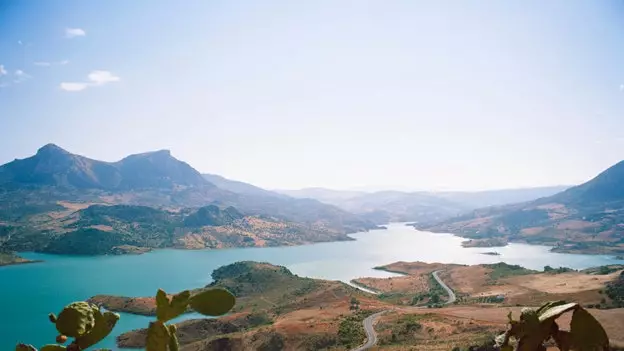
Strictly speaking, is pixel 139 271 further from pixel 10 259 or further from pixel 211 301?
pixel 211 301

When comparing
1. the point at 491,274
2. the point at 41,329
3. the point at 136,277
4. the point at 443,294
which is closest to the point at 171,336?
the point at 41,329

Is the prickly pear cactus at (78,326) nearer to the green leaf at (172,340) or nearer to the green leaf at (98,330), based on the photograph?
the green leaf at (98,330)

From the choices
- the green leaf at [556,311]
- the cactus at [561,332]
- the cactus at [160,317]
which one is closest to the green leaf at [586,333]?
the cactus at [561,332]

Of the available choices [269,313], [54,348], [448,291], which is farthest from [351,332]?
[448,291]

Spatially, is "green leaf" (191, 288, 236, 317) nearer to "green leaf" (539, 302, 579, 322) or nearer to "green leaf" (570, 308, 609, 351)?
"green leaf" (539, 302, 579, 322)

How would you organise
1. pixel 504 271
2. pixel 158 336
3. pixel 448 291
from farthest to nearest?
pixel 504 271 → pixel 448 291 → pixel 158 336

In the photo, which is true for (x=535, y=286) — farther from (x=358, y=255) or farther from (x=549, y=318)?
(x=358, y=255)

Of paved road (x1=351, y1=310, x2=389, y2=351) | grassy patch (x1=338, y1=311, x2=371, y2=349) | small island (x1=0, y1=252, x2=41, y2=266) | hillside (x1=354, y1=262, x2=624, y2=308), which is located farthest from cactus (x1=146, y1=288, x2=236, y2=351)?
small island (x1=0, y1=252, x2=41, y2=266)
